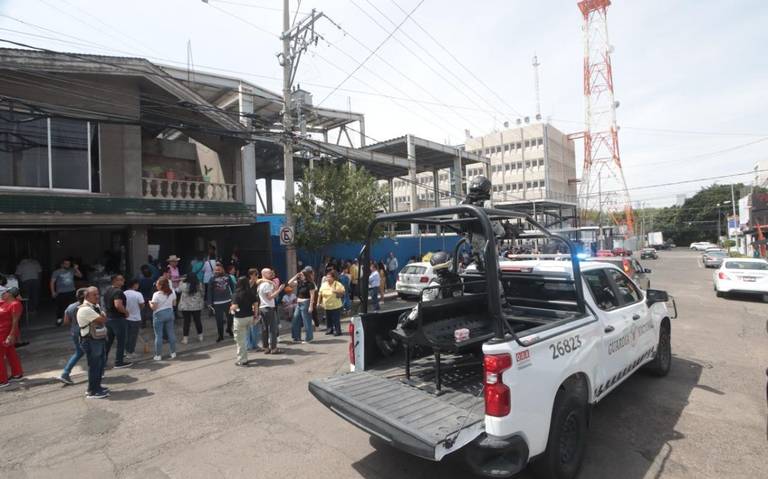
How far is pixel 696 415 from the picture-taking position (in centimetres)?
454

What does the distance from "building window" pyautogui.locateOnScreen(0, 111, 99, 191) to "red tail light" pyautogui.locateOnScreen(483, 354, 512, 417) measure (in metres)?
12.3

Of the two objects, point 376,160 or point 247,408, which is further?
point 376,160

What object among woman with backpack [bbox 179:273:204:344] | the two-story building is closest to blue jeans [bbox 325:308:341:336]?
woman with backpack [bbox 179:273:204:344]

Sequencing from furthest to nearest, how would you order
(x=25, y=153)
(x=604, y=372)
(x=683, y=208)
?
(x=683, y=208), (x=25, y=153), (x=604, y=372)

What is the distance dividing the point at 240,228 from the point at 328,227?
442 centimetres

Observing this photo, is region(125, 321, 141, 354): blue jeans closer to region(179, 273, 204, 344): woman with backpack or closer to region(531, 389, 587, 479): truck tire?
region(179, 273, 204, 344): woman with backpack

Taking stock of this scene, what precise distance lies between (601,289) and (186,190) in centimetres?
1218

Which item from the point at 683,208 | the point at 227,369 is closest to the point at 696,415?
the point at 227,369

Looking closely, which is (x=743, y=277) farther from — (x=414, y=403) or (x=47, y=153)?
(x=47, y=153)

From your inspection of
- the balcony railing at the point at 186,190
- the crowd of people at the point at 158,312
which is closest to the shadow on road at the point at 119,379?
the crowd of people at the point at 158,312

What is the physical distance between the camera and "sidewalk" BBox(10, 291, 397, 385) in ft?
24.0

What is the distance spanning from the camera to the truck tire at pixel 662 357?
561 centimetres

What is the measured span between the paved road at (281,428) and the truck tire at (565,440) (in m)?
0.32

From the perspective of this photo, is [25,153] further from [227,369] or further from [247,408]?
[247,408]
